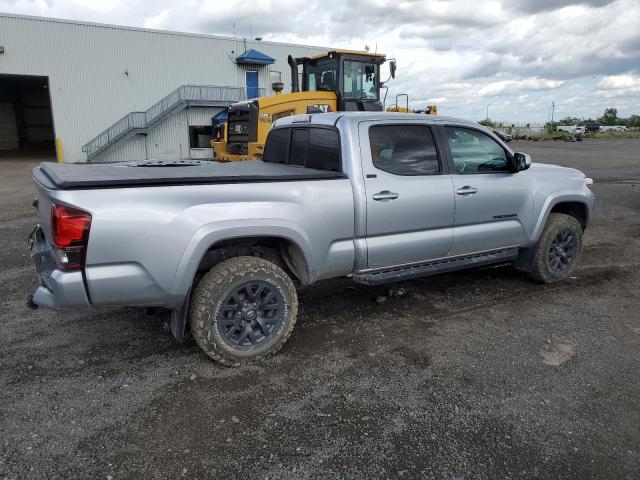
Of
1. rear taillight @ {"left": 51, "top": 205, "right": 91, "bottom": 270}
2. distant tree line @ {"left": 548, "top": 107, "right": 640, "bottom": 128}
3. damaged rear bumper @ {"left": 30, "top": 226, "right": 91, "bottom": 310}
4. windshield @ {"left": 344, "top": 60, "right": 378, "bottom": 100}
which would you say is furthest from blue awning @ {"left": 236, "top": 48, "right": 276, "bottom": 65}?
distant tree line @ {"left": 548, "top": 107, "right": 640, "bottom": 128}

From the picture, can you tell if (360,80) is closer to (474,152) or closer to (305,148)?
(474,152)

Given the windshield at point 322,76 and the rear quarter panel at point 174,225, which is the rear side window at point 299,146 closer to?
the rear quarter panel at point 174,225

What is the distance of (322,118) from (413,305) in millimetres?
2092

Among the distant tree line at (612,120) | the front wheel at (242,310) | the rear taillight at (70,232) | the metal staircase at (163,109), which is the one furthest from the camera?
the distant tree line at (612,120)

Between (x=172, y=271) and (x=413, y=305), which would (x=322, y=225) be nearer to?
(x=172, y=271)

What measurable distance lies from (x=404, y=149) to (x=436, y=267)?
1180mm

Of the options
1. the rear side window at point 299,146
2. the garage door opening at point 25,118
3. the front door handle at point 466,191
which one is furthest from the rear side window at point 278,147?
the garage door opening at point 25,118

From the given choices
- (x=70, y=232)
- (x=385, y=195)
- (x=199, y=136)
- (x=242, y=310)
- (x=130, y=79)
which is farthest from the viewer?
(x=199, y=136)

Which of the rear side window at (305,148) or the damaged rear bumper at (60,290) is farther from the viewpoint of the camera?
the rear side window at (305,148)

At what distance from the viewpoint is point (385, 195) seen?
4.36 meters

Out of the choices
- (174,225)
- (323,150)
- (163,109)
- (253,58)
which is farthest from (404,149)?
(253,58)

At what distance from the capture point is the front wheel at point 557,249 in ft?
18.5

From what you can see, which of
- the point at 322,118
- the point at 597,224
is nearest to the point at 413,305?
the point at 322,118

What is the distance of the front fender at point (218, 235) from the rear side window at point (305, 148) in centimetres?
86
